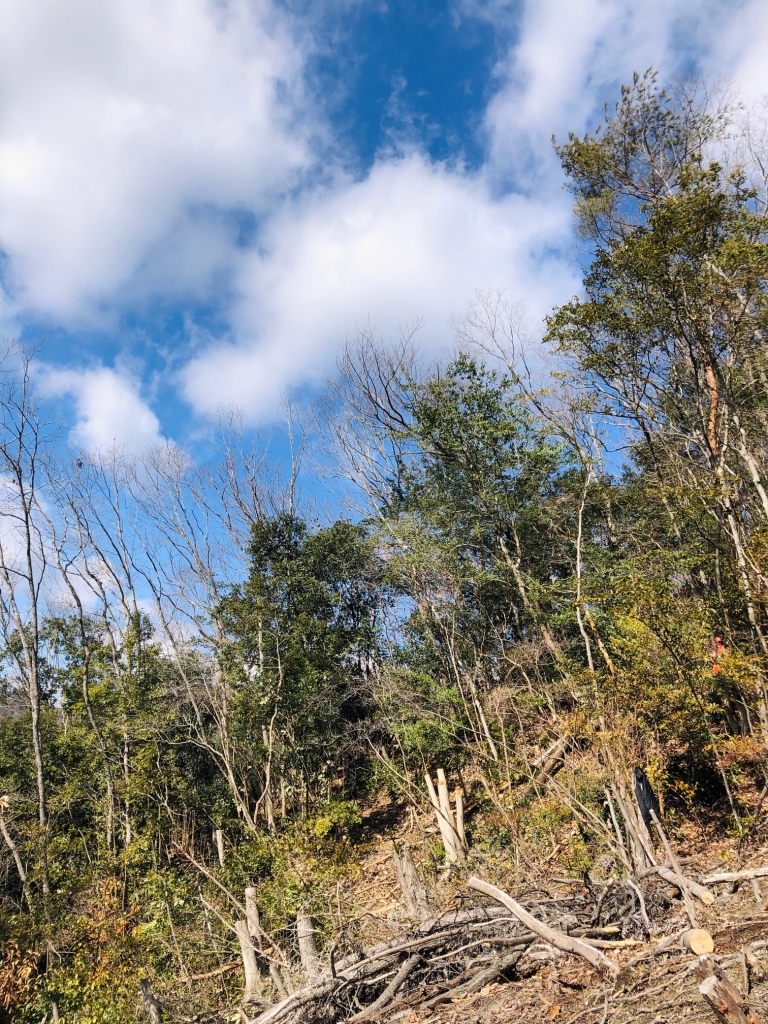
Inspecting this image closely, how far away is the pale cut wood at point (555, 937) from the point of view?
3.55 metres

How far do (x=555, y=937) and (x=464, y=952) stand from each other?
892mm

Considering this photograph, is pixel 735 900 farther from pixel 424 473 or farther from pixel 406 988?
pixel 424 473

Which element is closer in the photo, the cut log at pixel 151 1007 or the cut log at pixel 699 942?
the cut log at pixel 699 942

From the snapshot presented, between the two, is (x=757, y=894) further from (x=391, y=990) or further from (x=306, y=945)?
(x=306, y=945)

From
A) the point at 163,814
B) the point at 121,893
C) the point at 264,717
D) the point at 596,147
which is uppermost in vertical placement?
the point at 596,147

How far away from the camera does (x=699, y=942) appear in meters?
3.07

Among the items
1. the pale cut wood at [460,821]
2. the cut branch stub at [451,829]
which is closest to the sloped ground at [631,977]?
the cut branch stub at [451,829]

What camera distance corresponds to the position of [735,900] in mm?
4105

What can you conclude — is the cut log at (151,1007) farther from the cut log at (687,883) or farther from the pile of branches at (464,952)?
the cut log at (687,883)

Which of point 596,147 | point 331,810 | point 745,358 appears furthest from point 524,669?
point 596,147

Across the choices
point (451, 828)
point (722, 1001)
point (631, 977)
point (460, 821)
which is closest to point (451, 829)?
point (451, 828)

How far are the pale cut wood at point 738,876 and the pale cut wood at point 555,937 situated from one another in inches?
48.3

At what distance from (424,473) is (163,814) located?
30.8 feet

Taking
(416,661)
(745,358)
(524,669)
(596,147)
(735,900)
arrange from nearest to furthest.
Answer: (735,900), (745,358), (596,147), (524,669), (416,661)
